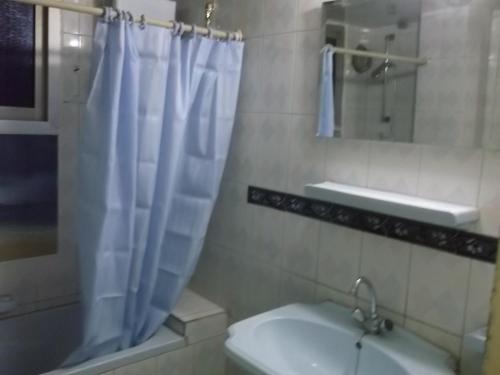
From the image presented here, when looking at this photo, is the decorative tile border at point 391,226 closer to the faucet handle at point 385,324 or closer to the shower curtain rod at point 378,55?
the faucet handle at point 385,324

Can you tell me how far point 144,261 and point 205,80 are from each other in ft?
2.62

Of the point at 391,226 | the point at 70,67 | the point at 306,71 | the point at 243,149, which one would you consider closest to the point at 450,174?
the point at 391,226

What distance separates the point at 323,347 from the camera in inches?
62.7

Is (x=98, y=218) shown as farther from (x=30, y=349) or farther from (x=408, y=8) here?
(x=408, y=8)

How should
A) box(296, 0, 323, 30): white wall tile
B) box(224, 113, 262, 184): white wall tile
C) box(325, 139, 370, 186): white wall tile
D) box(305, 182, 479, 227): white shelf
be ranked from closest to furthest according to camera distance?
1. box(305, 182, 479, 227): white shelf
2. box(325, 139, 370, 186): white wall tile
3. box(296, 0, 323, 30): white wall tile
4. box(224, 113, 262, 184): white wall tile

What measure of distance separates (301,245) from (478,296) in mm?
687

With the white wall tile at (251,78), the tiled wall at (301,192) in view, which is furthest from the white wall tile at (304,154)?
the white wall tile at (251,78)

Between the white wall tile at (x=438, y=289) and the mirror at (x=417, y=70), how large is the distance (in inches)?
13.9

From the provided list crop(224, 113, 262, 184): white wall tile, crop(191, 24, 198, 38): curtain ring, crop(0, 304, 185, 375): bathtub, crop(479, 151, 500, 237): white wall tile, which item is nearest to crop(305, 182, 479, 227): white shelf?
crop(479, 151, 500, 237): white wall tile

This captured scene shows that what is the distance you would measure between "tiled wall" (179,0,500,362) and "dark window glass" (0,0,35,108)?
777 mm

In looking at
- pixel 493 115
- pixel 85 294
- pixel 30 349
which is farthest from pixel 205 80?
pixel 30 349

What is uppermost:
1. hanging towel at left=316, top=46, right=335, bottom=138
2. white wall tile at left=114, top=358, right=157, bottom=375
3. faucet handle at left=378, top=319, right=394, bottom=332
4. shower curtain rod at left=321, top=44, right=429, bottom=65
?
shower curtain rod at left=321, top=44, right=429, bottom=65

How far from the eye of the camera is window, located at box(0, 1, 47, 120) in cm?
217

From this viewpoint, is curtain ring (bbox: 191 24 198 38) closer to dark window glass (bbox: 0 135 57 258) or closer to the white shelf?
the white shelf
